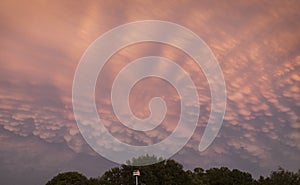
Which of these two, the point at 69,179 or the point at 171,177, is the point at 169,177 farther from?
the point at 69,179

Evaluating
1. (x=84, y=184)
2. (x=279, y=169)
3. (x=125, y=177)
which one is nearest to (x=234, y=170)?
(x=279, y=169)

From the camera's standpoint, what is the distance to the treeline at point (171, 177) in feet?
255

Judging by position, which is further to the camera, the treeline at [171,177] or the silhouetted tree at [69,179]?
the silhouetted tree at [69,179]

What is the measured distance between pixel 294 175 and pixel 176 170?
42909mm

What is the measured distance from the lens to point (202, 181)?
295 feet

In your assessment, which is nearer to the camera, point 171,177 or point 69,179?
point 171,177

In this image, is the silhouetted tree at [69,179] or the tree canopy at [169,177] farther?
the silhouetted tree at [69,179]

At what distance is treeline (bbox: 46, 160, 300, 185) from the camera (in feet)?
255

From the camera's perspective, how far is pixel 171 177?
79.2 m

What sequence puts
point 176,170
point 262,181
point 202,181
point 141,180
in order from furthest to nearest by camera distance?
point 262,181 < point 202,181 < point 176,170 < point 141,180

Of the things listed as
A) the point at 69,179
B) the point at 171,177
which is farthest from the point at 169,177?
the point at 69,179

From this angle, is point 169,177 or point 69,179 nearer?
point 169,177

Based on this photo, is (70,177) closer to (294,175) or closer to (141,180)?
(141,180)

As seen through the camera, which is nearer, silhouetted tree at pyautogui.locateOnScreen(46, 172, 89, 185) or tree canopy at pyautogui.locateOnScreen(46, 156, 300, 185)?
tree canopy at pyautogui.locateOnScreen(46, 156, 300, 185)
